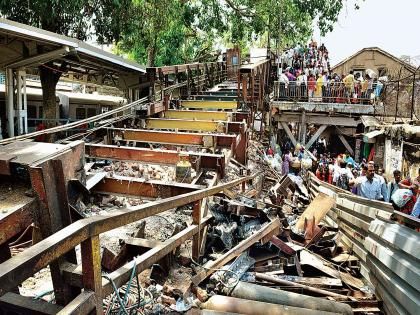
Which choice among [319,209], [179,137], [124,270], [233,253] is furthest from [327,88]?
[124,270]

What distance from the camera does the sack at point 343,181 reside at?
10.8 m

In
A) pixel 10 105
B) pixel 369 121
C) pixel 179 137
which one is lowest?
pixel 179 137

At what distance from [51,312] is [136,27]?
11643 millimetres

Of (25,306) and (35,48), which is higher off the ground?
(35,48)

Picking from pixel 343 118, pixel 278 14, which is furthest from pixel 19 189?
pixel 278 14

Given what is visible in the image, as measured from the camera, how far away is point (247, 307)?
10.5 ft

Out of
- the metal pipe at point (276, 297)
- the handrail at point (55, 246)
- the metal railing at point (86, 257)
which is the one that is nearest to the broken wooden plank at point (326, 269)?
the metal pipe at point (276, 297)

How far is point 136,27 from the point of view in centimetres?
1212

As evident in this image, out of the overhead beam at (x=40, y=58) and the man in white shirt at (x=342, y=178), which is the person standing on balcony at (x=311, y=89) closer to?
the man in white shirt at (x=342, y=178)

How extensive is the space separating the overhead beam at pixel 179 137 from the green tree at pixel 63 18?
461 cm

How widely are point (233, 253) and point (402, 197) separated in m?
5.45

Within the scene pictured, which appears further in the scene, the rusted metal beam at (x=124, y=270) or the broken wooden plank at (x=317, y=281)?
the broken wooden plank at (x=317, y=281)

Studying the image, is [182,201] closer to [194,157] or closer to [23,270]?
[23,270]

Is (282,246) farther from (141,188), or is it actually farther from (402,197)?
(402,197)
